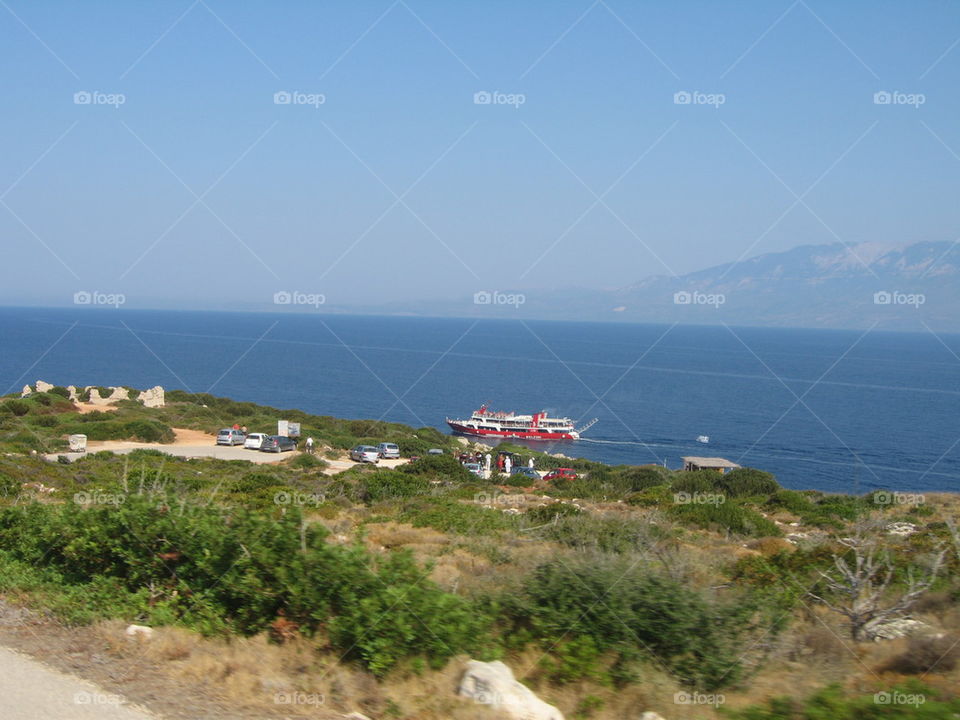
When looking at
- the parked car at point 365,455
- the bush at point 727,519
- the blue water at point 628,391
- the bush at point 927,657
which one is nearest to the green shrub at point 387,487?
the bush at point 727,519

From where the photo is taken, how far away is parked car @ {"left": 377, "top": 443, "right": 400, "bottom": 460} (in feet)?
123

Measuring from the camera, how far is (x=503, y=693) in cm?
516

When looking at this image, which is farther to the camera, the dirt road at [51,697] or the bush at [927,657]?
the bush at [927,657]

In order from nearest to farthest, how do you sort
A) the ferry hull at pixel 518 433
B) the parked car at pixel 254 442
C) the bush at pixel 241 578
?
the bush at pixel 241 578
the parked car at pixel 254 442
the ferry hull at pixel 518 433

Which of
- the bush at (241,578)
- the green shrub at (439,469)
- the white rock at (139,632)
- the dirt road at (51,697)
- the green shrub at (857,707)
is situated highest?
the green shrub at (439,469)

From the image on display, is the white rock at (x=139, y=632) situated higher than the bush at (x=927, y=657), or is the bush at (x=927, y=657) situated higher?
the bush at (x=927, y=657)

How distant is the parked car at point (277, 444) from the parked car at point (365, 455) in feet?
11.3

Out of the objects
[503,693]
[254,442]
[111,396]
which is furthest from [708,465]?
[111,396]

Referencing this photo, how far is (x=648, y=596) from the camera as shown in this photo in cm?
616

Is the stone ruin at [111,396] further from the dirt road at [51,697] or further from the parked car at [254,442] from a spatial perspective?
the dirt road at [51,697]

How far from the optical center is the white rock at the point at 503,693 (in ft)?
16.6

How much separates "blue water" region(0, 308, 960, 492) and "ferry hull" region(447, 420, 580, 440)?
4.05 ft

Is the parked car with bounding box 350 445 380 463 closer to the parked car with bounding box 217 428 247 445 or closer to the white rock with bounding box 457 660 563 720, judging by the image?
the parked car with bounding box 217 428 247 445

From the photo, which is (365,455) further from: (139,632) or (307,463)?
(139,632)
